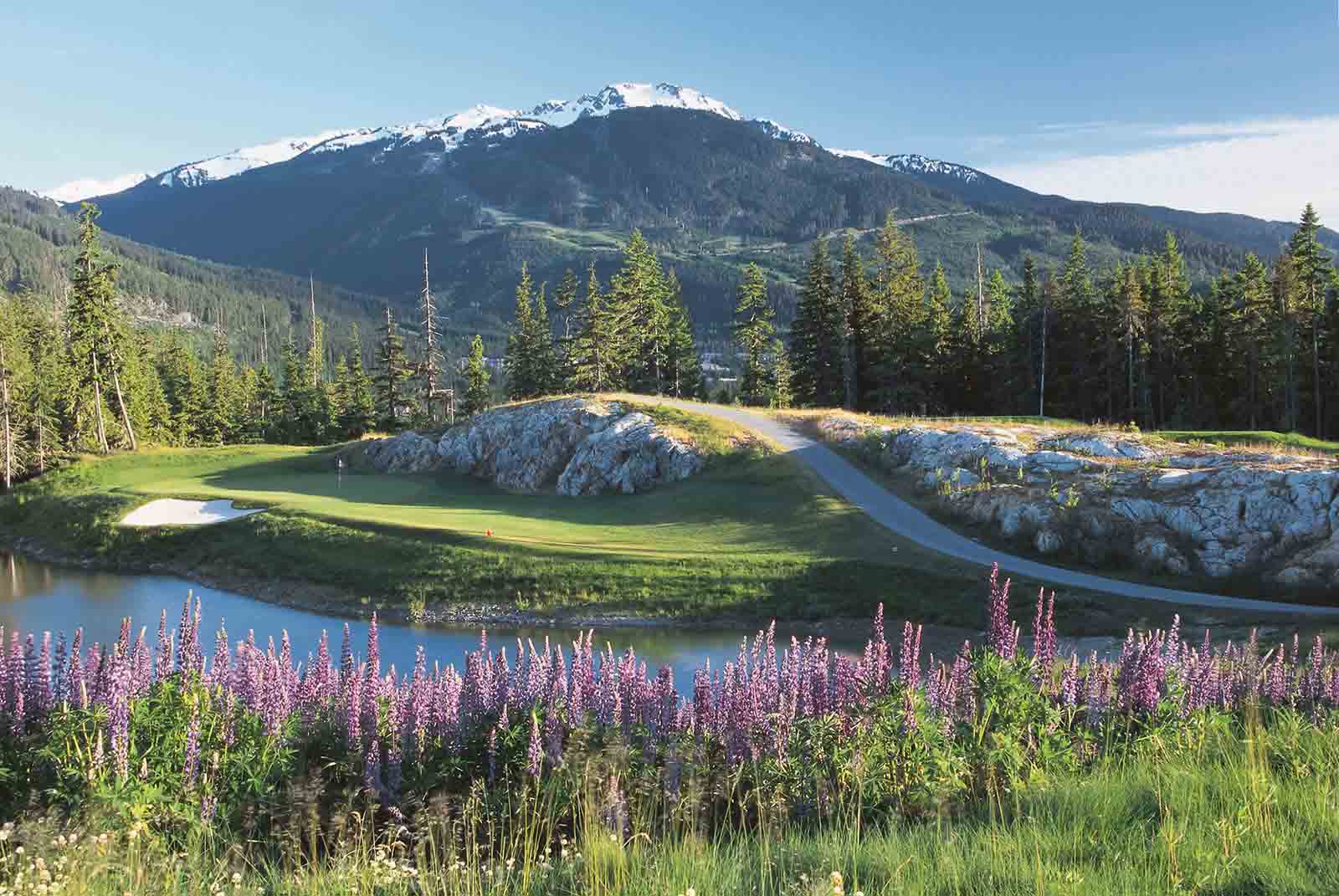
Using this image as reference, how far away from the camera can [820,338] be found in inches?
2975

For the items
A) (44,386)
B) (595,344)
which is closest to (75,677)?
(595,344)

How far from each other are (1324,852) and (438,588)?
35538 mm

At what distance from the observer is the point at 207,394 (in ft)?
323

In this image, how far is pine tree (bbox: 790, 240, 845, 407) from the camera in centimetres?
7512

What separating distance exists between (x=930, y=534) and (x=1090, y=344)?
133ft

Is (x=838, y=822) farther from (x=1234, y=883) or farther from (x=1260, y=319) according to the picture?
(x=1260, y=319)

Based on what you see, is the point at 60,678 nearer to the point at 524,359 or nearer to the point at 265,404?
the point at 524,359

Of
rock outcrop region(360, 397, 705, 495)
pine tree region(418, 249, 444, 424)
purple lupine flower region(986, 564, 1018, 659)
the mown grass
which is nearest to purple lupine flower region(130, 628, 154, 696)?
the mown grass

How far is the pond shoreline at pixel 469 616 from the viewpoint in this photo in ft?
106

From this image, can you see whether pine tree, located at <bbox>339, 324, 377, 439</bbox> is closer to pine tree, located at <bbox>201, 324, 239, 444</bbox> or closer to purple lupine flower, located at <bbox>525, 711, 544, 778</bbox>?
pine tree, located at <bbox>201, 324, 239, 444</bbox>

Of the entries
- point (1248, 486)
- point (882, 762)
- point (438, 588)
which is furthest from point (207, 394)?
point (882, 762)

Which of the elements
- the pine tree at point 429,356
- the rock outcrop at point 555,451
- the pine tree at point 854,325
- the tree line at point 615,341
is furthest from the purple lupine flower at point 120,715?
the pine tree at point 429,356

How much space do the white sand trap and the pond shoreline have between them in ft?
17.6

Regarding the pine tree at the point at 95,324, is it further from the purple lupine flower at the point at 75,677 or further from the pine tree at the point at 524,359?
the purple lupine flower at the point at 75,677
